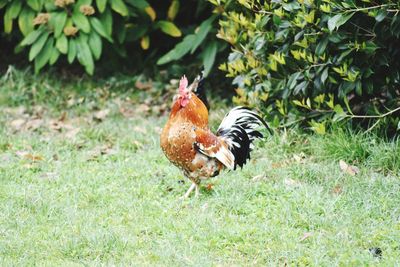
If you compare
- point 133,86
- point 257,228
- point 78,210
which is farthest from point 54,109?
point 257,228

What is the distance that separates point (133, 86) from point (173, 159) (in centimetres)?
366

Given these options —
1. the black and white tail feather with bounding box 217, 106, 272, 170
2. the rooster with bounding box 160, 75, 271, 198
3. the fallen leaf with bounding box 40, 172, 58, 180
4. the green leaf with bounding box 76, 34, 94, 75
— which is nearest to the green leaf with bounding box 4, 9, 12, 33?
the green leaf with bounding box 76, 34, 94, 75

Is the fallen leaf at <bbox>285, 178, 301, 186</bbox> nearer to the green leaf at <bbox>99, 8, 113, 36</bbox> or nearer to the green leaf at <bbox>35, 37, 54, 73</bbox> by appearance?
the green leaf at <bbox>99, 8, 113, 36</bbox>

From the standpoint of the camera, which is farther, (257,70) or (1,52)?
(1,52)

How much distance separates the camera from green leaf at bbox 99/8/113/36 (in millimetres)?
7797

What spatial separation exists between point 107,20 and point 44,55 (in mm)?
814

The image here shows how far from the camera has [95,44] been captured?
305 inches

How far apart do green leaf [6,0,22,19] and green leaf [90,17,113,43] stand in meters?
0.87

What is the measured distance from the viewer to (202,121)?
5.06 m

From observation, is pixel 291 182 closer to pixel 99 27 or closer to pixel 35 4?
pixel 99 27

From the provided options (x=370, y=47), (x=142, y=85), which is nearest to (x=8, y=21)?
(x=142, y=85)

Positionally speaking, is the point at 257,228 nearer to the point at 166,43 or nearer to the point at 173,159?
the point at 173,159

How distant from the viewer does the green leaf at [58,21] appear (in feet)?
25.0

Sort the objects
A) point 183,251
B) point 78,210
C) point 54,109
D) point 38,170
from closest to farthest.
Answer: point 183,251
point 78,210
point 38,170
point 54,109
